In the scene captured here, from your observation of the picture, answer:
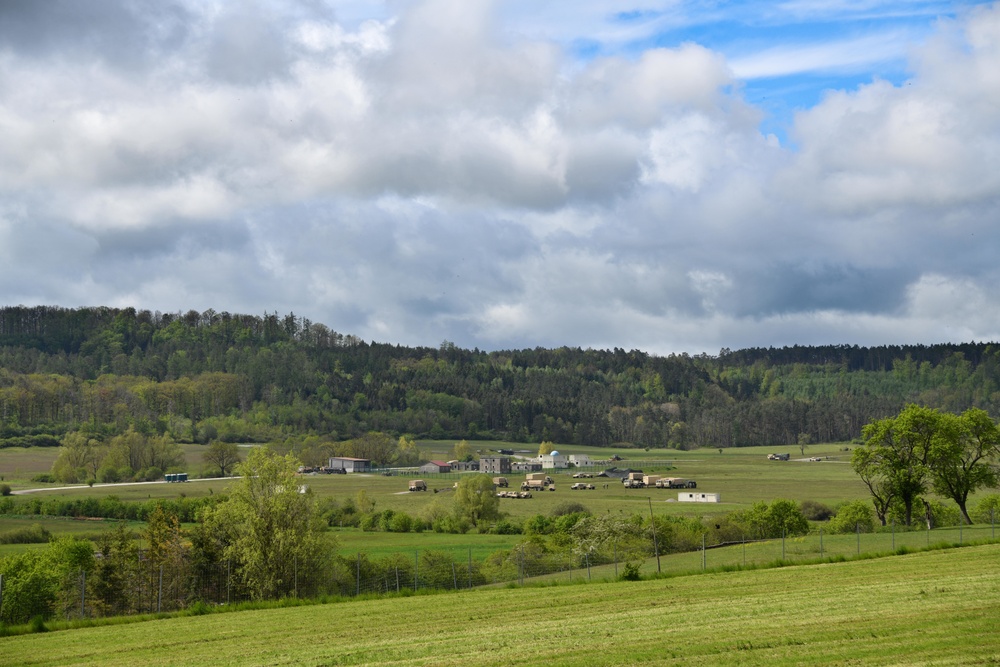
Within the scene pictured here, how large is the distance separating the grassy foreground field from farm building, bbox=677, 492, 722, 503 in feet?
235

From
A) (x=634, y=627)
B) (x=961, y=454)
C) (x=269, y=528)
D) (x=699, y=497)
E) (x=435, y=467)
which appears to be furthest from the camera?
(x=435, y=467)

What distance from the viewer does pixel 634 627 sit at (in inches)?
942

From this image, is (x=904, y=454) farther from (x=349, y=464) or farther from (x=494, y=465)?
(x=349, y=464)

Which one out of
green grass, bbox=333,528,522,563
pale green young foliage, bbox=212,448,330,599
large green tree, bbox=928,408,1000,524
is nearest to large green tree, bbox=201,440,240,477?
green grass, bbox=333,528,522,563

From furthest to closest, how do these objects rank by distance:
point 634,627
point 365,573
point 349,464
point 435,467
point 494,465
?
1. point 494,465
2. point 349,464
3. point 435,467
4. point 365,573
5. point 634,627

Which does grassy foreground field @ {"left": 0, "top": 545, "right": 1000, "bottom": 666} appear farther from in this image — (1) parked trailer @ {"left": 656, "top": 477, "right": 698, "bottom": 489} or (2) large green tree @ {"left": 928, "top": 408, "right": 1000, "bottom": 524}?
(1) parked trailer @ {"left": 656, "top": 477, "right": 698, "bottom": 489}

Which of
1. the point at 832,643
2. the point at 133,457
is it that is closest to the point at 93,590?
the point at 832,643

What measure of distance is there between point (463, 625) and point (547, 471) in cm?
15694

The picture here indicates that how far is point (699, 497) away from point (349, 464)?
82.3m

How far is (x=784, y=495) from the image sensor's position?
358 ft

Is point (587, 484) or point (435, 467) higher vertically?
point (435, 467)

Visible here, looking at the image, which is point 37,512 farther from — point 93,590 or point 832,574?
point 832,574

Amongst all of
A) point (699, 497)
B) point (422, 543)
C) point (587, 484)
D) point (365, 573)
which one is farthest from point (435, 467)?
point (365, 573)

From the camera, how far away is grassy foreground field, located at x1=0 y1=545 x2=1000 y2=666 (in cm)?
1945
